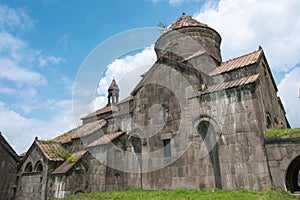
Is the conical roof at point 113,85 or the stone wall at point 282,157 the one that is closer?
the stone wall at point 282,157

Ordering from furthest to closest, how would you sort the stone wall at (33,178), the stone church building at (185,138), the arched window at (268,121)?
the stone wall at (33,178)
the arched window at (268,121)
the stone church building at (185,138)

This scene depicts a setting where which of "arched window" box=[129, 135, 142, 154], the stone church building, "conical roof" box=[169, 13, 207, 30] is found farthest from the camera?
"conical roof" box=[169, 13, 207, 30]

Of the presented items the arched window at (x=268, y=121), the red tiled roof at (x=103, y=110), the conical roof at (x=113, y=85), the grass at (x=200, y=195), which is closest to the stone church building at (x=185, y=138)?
the arched window at (x=268, y=121)

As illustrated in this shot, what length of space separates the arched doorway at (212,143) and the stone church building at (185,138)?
0.04 metres

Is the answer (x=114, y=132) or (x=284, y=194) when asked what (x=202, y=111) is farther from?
(x=114, y=132)

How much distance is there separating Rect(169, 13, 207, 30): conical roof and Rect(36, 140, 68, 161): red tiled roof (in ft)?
35.1

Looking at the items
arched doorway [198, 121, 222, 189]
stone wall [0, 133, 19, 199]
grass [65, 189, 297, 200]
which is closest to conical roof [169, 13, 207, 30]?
arched doorway [198, 121, 222, 189]

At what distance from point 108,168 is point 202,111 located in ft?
18.7

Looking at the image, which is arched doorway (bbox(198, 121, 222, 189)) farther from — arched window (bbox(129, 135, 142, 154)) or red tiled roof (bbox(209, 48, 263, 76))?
arched window (bbox(129, 135, 142, 154))

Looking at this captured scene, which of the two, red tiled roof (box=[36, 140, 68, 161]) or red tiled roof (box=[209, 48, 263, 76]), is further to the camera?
red tiled roof (box=[36, 140, 68, 161])

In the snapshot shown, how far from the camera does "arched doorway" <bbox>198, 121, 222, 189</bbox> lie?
9.18m

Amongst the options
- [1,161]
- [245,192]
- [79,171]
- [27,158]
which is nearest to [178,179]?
[245,192]

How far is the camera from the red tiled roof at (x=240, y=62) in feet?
32.9

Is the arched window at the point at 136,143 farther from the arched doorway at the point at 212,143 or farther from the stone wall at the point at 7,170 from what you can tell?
the stone wall at the point at 7,170
